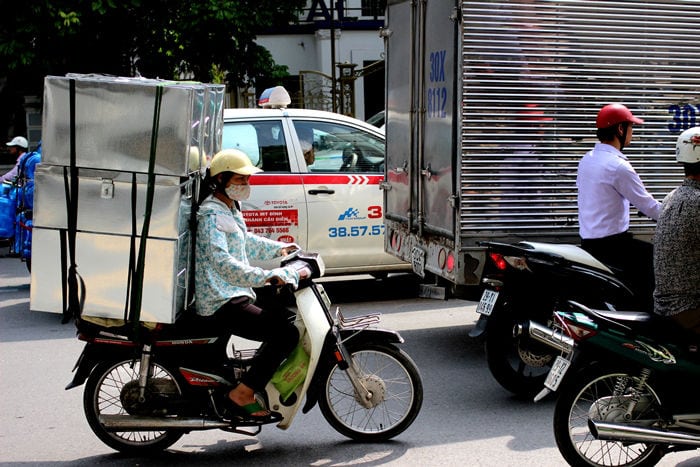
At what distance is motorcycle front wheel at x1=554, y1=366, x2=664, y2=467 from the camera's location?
434 cm

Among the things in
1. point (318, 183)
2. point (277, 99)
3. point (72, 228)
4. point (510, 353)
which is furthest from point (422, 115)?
point (72, 228)

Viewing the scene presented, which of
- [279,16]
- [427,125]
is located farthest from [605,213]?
[279,16]

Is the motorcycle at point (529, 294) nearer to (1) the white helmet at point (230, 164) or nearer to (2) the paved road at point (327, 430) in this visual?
(2) the paved road at point (327, 430)

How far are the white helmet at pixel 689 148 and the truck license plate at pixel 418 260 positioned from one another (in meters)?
2.73

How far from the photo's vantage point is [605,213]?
19.4 ft

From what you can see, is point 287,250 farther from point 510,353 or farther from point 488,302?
point 510,353

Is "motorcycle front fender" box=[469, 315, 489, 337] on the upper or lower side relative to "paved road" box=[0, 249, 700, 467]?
upper

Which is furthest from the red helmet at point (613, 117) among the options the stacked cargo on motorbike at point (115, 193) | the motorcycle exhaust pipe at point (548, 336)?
the stacked cargo on motorbike at point (115, 193)

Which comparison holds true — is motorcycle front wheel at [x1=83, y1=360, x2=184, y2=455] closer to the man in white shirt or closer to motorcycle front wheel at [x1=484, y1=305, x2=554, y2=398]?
motorcycle front wheel at [x1=484, y1=305, x2=554, y2=398]

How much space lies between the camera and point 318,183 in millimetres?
8562

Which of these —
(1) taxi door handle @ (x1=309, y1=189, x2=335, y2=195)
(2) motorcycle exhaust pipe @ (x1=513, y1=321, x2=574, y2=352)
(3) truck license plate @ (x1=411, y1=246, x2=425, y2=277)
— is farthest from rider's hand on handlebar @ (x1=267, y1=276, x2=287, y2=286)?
(1) taxi door handle @ (x1=309, y1=189, x2=335, y2=195)

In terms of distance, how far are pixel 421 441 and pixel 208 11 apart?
545 inches


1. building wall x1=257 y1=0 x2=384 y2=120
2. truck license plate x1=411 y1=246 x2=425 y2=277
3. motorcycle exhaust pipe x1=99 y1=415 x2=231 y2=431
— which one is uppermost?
building wall x1=257 y1=0 x2=384 y2=120

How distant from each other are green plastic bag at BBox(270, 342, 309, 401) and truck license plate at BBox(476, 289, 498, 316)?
1475 millimetres
